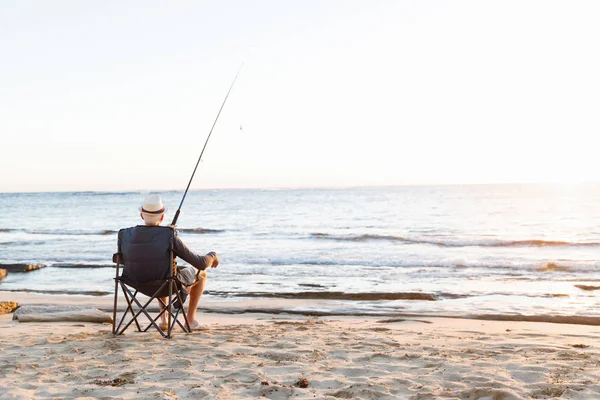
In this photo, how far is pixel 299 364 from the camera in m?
4.39

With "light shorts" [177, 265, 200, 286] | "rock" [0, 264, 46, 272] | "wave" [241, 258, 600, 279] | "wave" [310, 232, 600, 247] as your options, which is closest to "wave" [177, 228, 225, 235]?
"wave" [310, 232, 600, 247]

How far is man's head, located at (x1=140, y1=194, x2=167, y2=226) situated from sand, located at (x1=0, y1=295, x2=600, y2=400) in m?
1.04

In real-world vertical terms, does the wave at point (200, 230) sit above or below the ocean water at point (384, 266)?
below

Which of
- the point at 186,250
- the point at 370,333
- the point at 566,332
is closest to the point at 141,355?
the point at 186,250

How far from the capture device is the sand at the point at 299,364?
3701 millimetres

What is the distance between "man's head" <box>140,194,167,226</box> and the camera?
5449mm

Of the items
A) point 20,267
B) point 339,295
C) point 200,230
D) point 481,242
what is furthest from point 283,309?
point 200,230

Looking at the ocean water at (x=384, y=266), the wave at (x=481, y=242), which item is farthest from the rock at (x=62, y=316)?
the wave at (x=481, y=242)

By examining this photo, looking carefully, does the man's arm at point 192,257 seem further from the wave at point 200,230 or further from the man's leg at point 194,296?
the wave at point 200,230

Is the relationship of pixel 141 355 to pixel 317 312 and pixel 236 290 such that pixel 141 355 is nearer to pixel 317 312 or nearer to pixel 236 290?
pixel 317 312

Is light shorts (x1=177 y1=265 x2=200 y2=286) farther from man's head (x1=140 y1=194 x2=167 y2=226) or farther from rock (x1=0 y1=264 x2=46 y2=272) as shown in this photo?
rock (x1=0 y1=264 x2=46 y2=272)

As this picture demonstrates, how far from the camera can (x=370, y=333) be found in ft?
19.2

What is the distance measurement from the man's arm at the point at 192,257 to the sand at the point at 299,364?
0.65 metres

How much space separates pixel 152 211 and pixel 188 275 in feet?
→ 2.37
